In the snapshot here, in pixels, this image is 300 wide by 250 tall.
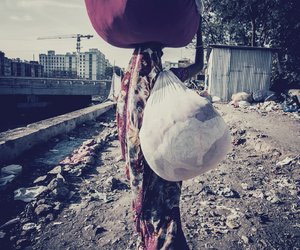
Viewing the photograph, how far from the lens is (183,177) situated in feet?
4.07

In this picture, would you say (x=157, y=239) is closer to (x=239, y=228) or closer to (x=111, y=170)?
(x=239, y=228)

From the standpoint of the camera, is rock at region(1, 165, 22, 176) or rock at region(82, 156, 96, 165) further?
rock at region(82, 156, 96, 165)

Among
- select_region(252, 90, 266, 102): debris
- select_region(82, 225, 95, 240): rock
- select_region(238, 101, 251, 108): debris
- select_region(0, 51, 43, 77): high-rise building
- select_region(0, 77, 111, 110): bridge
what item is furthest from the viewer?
select_region(0, 51, 43, 77): high-rise building

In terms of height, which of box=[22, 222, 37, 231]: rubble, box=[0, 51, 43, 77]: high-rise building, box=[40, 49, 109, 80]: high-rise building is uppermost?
box=[40, 49, 109, 80]: high-rise building

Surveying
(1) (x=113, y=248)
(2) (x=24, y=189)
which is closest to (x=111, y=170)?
(2) (x=24, y=189)

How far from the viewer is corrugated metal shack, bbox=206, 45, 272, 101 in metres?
13.7

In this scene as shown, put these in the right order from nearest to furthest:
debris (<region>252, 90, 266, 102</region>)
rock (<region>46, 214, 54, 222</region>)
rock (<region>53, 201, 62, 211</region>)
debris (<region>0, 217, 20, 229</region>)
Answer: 1. debris (<region>0, 217, 20, 229</region>)
2. rock (<region>46, 214, 54, 222</region>)
3. rock (<region>53, 201, 62, 211</region>)
4. debris (<region>252, 90, 266, 102</region>)

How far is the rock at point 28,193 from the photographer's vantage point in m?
3.13

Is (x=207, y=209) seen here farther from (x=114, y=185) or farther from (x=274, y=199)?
(x=114, y=185)

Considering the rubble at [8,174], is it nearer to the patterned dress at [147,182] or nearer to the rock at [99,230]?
the rock at [99,230]

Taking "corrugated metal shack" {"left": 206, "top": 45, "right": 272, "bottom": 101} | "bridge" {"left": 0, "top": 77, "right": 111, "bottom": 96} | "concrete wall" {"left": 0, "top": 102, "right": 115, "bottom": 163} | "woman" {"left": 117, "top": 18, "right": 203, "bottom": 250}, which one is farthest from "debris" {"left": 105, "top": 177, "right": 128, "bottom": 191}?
"bridge" {"left": 0, "top": 77, "right": 111, "bottom": 96}

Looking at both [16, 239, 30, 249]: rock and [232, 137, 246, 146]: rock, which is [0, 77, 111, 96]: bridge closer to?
[232, 137, 246, 146]: rock

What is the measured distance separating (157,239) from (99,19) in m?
1.21

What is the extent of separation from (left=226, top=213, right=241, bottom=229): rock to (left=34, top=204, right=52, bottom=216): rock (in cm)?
189
